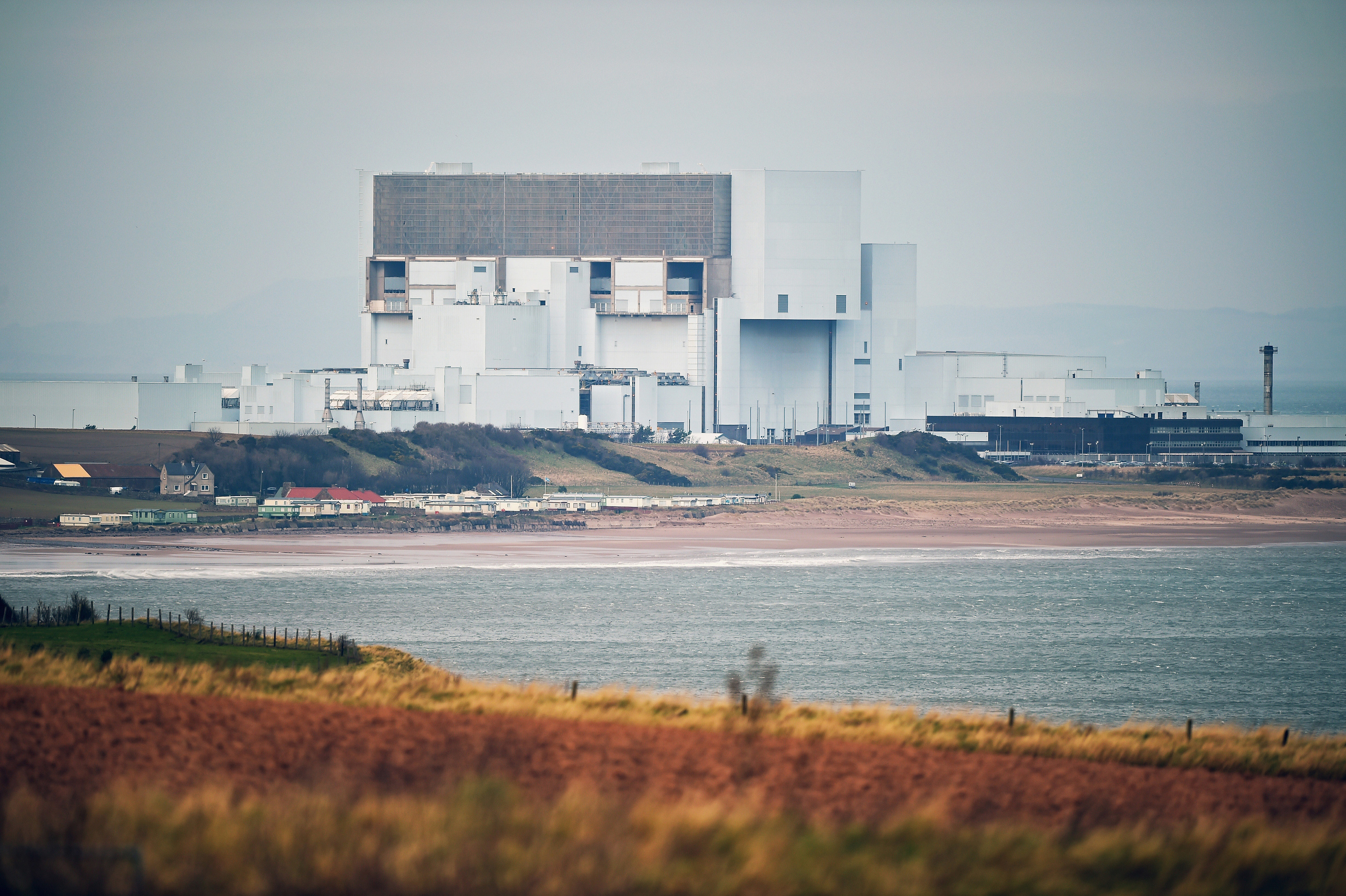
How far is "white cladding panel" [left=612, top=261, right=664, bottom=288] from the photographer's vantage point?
97.1 m

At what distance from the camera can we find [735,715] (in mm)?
17844

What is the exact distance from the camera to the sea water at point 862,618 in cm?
3300

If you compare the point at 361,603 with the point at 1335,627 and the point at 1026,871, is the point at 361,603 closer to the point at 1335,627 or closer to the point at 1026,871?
the point at 1335,627

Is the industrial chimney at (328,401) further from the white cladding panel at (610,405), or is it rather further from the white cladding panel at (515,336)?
the white cladding panel at (610,405)

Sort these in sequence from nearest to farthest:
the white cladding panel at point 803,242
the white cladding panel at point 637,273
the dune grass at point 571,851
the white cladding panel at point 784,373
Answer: the dune grass at point 571,851 < the white cladding panel at point 803,242 < the white cladding panel at point 637,273 < the white cladding panel at point 784,373

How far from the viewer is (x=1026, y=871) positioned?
10.9 m

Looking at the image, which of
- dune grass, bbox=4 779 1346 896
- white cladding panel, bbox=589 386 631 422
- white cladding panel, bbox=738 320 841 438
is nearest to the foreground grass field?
dune grass, bbox=4 779 1346 896

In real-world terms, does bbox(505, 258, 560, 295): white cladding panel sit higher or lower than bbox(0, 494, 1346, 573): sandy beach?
higher

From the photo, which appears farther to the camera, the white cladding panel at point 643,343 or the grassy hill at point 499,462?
the white cladding panel at point 643,343

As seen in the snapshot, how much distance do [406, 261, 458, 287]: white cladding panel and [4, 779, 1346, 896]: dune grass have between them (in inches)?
3460

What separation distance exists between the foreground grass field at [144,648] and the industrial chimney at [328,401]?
58.7 meters

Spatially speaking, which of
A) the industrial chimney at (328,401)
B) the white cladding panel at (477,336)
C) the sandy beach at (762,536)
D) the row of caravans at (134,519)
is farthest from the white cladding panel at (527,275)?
the row of caravans at (134,519)

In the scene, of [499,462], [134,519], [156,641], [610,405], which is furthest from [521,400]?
[156,641]

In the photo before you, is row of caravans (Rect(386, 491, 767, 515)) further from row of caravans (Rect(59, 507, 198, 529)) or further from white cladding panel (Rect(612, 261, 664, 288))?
white cladding panel (Rect(612, 261, 664, 288))
